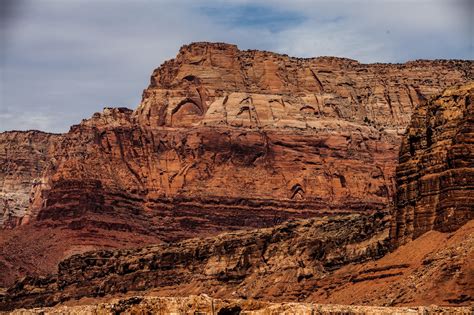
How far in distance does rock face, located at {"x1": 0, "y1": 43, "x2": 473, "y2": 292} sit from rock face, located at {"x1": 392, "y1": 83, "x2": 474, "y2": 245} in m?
65.1

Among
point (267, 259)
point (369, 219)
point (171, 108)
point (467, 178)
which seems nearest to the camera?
point (467, 178)

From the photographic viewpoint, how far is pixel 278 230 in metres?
124

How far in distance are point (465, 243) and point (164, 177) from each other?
89991 mm

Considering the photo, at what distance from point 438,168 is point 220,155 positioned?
266ft

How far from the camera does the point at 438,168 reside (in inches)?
3708

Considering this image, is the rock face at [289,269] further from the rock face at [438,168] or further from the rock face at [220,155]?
the rock face at [220,155]

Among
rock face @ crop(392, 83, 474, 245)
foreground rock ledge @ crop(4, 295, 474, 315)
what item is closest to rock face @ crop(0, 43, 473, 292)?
rock face @ crop(392, 83, 474, 245)

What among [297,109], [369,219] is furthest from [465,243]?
[297,109]

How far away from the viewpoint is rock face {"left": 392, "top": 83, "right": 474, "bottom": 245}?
302 feet

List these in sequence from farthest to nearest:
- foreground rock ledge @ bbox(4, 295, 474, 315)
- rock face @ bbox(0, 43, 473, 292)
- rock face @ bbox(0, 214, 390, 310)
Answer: rock face @ bbox(0, 43, 473, 292)
rock face @ bbox(0, 214, 390, 310)
foreground rock ledge @ bbox(4, 295, 474, 315)

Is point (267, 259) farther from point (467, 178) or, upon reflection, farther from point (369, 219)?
point (467, 178)

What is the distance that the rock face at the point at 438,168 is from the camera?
92.0m

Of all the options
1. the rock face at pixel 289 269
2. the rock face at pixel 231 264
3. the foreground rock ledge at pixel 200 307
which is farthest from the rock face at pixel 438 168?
the foreground rock ledge at pixel 200 307

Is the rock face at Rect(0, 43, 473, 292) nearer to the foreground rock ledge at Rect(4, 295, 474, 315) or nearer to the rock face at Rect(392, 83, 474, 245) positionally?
the rock face at Rect(392, 83, 474, 245)
